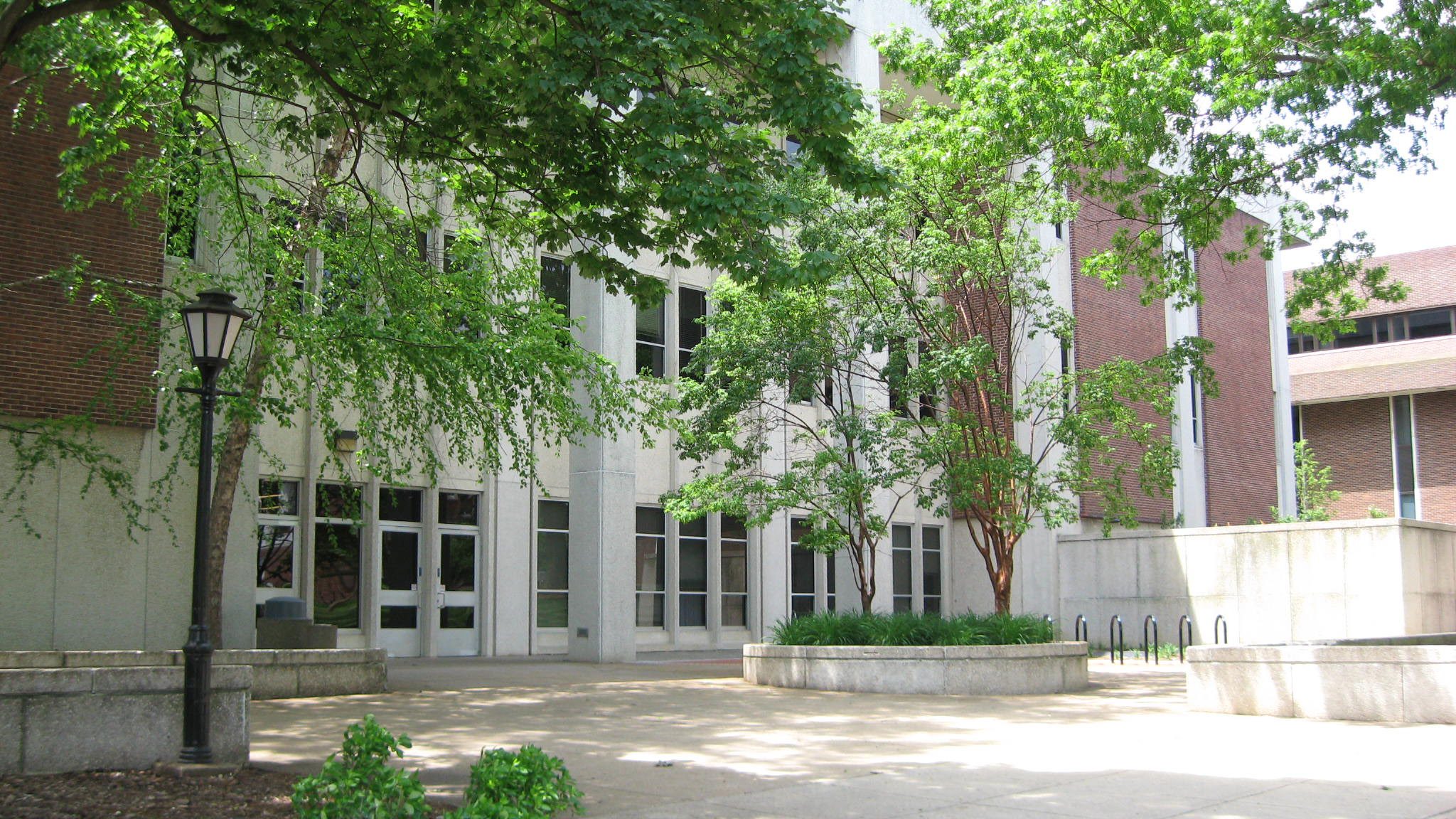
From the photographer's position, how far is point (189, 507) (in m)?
16.7

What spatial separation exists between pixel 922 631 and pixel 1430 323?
136ft

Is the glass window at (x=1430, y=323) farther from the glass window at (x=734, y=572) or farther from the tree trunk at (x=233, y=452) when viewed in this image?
the tree trunk at (x=233, y=452)

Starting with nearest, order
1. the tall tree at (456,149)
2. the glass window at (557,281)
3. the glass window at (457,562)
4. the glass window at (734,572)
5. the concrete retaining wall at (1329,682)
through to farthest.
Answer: the tall tree at (456,149) < the concrete retaining wall at (1329,682) < the glass window at (457,562) < the glass window at (557,281) < the glass window at (734,572)

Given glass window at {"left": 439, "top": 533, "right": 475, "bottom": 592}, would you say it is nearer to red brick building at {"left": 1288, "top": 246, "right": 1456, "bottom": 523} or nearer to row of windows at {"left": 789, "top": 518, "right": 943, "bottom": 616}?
row of windows at {"left": 789, "top": 518, "right": 943, "bottom": 616}

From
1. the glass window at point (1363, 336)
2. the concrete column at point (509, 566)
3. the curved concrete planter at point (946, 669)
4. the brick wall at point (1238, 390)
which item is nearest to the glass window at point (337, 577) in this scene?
the concrete column at point (509, 566)

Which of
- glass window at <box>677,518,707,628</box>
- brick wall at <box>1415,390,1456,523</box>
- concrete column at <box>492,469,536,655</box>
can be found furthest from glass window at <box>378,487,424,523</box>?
brick wall at <box>1415,390,1456,523</box>

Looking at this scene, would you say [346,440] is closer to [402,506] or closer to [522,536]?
[402,506]

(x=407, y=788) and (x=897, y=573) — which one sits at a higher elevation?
(x=897, y=573)

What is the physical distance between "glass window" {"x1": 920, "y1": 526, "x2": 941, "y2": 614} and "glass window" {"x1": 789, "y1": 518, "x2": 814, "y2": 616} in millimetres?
3308

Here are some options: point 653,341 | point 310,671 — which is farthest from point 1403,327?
point 310,671

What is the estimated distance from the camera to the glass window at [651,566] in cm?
2522

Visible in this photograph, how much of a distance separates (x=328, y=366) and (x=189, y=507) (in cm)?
485

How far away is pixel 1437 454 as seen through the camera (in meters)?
47.1

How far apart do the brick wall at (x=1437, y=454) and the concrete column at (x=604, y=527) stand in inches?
1459
